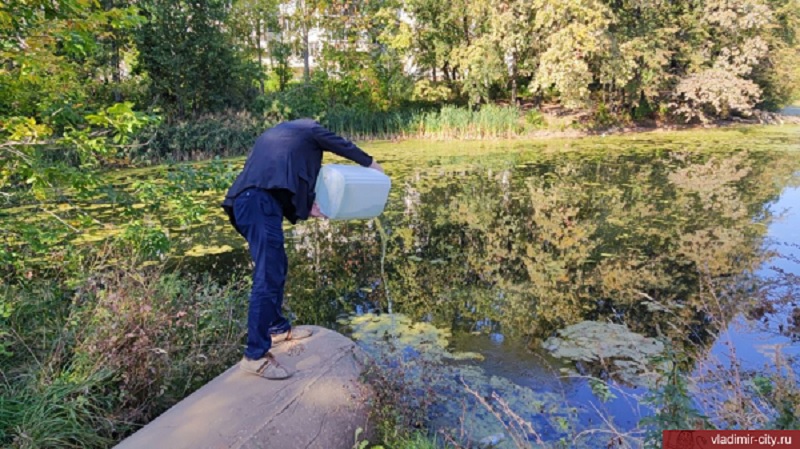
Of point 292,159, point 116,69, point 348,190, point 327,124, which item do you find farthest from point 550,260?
point 116,69

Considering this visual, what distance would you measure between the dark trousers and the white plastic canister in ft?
1.25

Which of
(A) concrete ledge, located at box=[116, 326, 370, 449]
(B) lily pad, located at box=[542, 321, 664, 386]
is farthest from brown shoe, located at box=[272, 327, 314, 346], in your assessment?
(B) lily pad, located at box=[542, 321, 664, 386]

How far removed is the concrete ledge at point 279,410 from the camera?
2256 millimetres

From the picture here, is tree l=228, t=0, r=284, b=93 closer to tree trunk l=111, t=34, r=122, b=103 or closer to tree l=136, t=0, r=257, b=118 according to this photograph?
tree l=136, t=0, r=257, b=118

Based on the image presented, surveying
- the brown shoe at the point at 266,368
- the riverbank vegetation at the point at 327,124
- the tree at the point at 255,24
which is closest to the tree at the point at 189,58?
the riverbank vegetation at the point at 327,124

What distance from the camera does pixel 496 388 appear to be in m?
3.45

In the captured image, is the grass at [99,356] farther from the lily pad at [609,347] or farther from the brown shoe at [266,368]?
the lily pad at [609,347]

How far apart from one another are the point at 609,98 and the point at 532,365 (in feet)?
58.9

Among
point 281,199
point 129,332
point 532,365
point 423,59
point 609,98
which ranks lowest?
point 532,365

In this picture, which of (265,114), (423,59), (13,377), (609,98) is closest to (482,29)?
(423,59)

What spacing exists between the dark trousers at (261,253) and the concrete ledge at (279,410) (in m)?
0.18

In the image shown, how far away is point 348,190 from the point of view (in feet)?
10.3

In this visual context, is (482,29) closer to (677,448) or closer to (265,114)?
(265,114)

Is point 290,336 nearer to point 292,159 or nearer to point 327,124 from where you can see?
point 292,159
